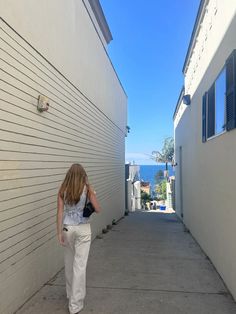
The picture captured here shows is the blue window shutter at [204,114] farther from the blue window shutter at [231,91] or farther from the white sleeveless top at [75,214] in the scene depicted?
the white sleeveless top at [75,214]

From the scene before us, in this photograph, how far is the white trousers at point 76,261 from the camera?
14.1 ft

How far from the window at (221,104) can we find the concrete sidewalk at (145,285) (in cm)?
225

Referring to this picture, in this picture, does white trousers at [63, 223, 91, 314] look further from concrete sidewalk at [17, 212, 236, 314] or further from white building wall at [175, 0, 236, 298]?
white building wall at [175, 0, 236, 298]

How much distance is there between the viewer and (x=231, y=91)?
5.16m

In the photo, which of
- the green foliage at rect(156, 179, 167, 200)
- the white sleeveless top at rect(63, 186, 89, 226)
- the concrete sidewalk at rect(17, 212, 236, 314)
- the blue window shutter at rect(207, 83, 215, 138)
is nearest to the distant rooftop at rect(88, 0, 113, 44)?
the blue window shutter at rect(207, 83, 215, 138)

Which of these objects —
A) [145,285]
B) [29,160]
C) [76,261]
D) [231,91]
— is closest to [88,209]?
[76,261]

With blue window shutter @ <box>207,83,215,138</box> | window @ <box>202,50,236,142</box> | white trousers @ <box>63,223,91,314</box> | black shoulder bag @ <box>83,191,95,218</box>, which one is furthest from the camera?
blue window shutter @ <box>207,83,215,138</box>

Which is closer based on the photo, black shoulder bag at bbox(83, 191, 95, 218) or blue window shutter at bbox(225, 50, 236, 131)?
black shoulder bag at bbox(83, 191, 95, 218)

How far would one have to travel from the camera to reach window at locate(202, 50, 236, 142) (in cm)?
507

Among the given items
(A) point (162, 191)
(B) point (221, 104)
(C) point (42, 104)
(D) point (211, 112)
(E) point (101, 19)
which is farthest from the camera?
(A) point (162, 191)

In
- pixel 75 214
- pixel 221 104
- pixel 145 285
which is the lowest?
pixel 145 285

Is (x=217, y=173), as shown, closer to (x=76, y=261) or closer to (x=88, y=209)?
(x=88, y=209)

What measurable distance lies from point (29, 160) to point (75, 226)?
100 cm

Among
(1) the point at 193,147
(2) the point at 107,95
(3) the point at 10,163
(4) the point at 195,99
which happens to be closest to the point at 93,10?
(2) the point at 107,95
